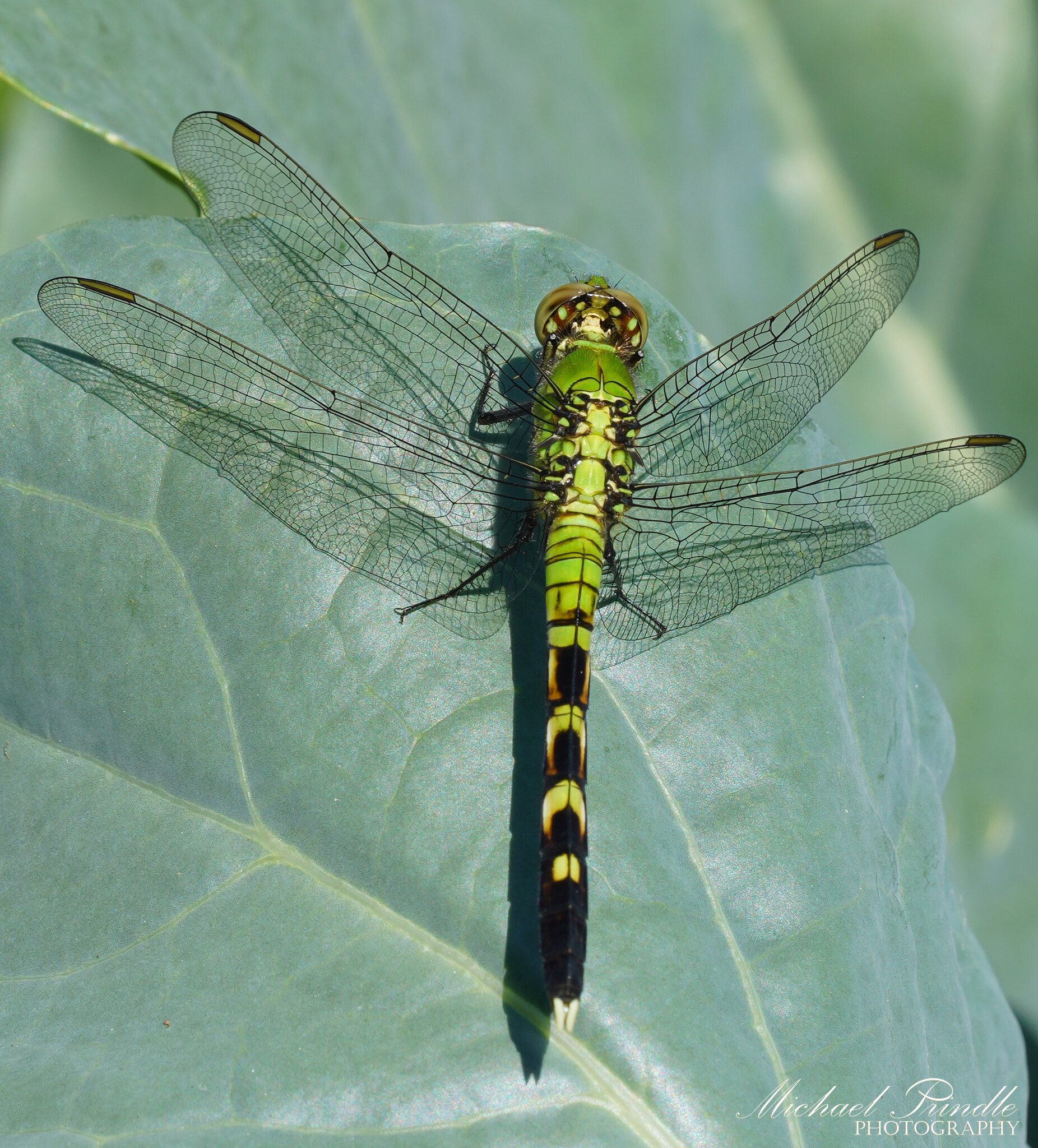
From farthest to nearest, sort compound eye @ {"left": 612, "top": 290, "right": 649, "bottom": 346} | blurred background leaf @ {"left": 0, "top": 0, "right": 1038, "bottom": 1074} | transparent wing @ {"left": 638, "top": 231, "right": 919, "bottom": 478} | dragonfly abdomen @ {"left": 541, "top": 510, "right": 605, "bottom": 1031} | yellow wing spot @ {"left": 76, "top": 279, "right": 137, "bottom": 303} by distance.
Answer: blurred background leaf @ {"left": 0, "top": 0, "right": 1038, "bottom": 1074}, compound eye @ {"left": 612, "top": 290, "right": 649, "bottom": 346}, transparent wing @ {"left": 638, "top": 231, "right": 919, "bottom": 478}, yellow wing spot @ {"left": 76, "top": 279, "right": 137, "bottom": 303}, dragonfly abdomen @ {"left": 541, "top": 510, "right": 605, "bottom": 1031}

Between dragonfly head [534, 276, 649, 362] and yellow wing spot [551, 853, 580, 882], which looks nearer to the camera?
yellow wing spot [551, 853, 580, 882]

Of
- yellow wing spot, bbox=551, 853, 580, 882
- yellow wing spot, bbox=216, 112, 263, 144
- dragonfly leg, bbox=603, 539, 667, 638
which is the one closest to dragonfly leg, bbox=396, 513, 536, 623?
dragonfly leg, bbox=603, 539, 667, 638

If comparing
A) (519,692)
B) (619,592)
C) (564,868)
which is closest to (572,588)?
(619,592)

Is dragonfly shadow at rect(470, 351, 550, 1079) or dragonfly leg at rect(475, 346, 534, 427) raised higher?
dragonfly leg at rect(475, 346, 534, 427)

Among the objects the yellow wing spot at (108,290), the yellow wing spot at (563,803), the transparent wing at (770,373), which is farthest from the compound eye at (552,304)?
the yellow wing spot at (563,803)

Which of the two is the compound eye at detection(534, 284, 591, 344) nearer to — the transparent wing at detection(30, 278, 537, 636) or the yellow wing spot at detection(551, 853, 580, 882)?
the transparent wing at detection(30, 278, 537, 636)

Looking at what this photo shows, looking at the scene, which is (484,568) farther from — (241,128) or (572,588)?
(241,128)
